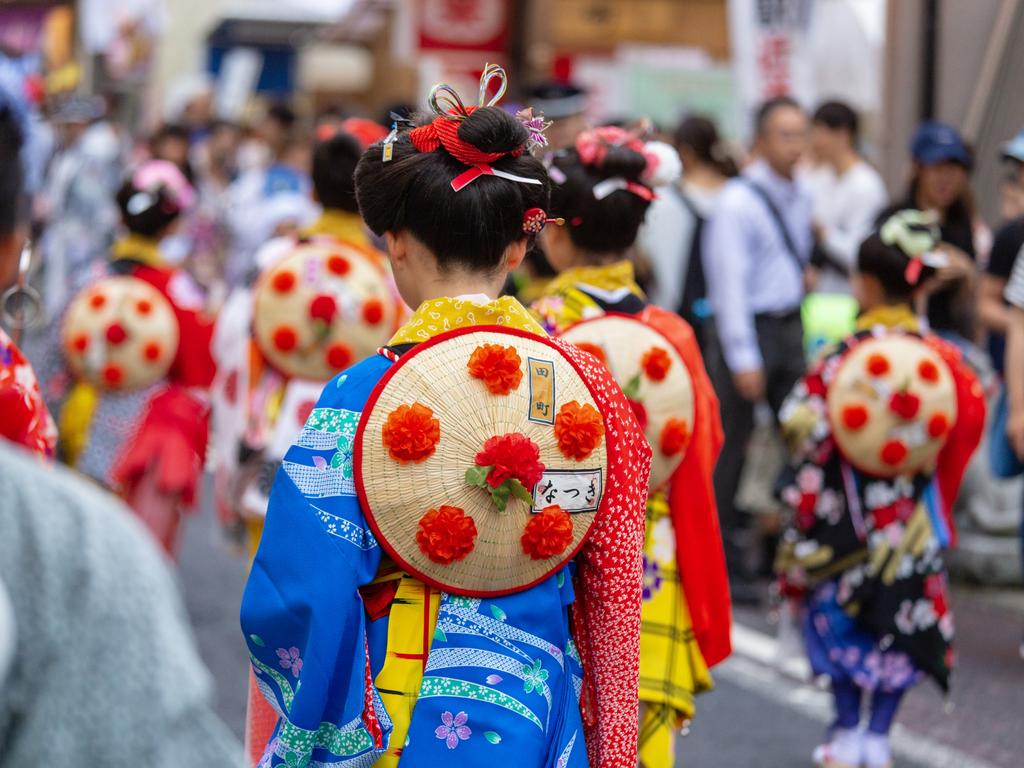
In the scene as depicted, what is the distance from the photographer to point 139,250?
247 inches

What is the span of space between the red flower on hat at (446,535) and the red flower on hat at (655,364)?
1.24 metres

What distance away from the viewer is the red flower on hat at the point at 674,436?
146 inches

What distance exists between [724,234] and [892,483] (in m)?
2.33

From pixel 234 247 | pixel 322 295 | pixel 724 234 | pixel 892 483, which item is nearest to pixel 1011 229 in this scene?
pixel 724 234

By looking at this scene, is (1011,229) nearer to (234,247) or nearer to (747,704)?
(747,704)

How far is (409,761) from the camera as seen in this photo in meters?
2.52

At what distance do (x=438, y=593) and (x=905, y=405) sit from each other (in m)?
2.42

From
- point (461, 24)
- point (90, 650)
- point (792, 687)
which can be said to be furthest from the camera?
point (461, 24)

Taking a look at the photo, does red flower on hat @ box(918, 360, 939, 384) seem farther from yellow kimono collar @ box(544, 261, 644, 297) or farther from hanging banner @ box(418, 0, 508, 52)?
hanging banner @ box(418, 0, 508, 52)

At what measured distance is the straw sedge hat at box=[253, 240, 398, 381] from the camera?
4.95 m

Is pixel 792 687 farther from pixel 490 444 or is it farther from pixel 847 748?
pixel 490 444

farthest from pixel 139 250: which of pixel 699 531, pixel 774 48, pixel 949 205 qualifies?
pixel 774 48

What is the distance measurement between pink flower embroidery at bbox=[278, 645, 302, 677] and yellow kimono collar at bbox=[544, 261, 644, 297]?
1.54 meters

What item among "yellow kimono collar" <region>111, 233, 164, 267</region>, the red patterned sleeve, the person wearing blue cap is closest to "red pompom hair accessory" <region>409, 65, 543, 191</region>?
the red patterned sleeve
